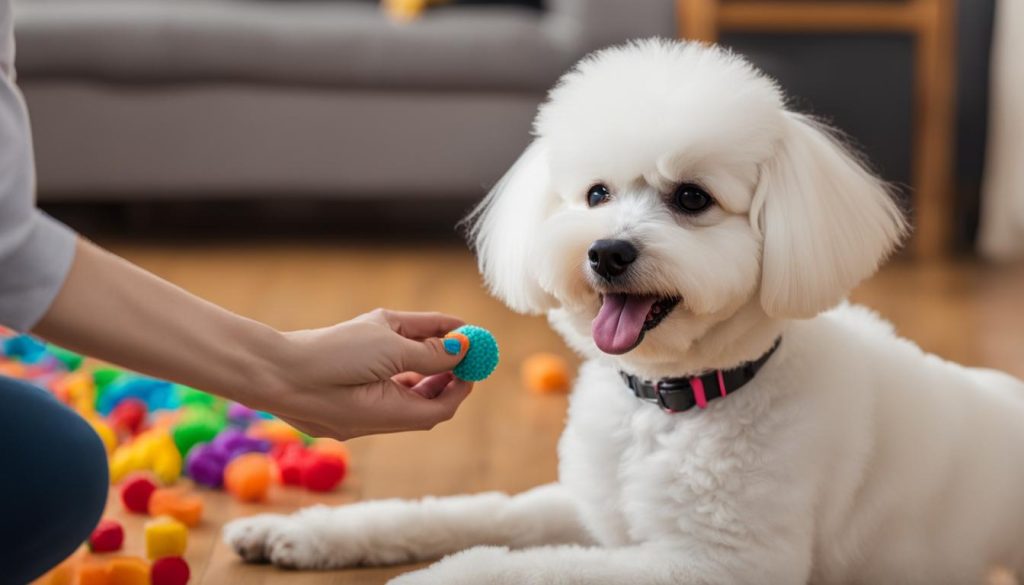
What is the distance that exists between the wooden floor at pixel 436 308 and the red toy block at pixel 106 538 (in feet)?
0.08

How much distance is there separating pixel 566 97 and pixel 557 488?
0.53 meters

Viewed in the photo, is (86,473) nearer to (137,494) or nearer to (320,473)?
(137,494)

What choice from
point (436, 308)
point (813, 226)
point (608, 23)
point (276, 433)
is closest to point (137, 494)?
point (276, 433)

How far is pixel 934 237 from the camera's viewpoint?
3.75 m

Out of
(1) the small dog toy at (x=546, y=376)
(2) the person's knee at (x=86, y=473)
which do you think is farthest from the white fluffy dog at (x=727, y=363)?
(1) the small dog toy at (x=546, y=376)

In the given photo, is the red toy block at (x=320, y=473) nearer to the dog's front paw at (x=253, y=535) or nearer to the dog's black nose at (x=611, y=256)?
the dog's front paw at (x=253, y=535)

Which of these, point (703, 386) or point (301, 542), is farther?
point (301, 542)

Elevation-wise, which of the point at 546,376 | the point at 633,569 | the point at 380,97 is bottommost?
the point at 546,376

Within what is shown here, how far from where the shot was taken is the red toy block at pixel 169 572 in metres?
1.55

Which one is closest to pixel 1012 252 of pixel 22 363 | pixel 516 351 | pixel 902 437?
pixel 516 351

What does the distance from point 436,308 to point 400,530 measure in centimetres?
148

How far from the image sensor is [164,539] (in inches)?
64.9

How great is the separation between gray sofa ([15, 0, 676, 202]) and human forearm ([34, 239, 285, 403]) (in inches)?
101

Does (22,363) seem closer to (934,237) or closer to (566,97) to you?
(566,97)
